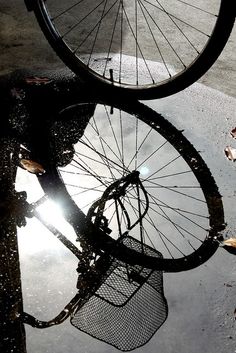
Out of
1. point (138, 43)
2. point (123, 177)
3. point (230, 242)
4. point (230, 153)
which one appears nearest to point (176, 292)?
point (230, 242)

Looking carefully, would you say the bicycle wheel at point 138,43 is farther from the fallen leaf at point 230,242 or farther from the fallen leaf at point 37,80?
the fallen leaf at point 230,242

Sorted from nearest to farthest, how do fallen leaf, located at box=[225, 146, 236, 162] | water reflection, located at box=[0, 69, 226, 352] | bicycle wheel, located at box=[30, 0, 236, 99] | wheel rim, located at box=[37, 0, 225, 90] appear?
water reflection, located at box=[0, 69, 226, 352] → fallen leaf, located at box=[225, 146, 236, 162] → bicycle wheel, located at box=[30, 0, 236, 99] → wheel rim, located at box=[37, 0, 225, 90]

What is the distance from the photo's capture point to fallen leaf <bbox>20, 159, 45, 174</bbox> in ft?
9.95

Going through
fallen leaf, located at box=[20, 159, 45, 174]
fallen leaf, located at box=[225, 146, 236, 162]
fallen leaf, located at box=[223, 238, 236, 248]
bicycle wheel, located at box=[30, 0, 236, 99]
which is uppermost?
bicycle wheel, located at box=[30, 0, 236, 99]

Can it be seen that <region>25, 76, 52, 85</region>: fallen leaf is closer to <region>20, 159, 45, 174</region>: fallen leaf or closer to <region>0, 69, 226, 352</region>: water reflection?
<region>0, 69, 226, 352</region>: water reflection

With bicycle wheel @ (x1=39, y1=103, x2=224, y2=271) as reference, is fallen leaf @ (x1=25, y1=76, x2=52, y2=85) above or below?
above

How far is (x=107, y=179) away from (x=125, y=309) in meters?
1.06

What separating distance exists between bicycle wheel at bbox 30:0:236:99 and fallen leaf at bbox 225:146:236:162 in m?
0.65

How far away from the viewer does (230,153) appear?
3180 millimetres

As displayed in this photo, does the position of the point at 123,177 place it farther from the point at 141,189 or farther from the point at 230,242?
the point at 230,242

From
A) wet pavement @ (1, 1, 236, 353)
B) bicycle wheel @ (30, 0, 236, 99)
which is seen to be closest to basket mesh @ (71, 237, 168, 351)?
wet pavement @ (1, 1, 236, 353)

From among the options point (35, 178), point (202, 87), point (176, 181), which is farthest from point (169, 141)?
point (35, 178)

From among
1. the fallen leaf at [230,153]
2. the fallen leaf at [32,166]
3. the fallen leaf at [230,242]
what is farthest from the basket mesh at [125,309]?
the fallen leaf at [230,153]

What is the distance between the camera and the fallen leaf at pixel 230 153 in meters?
3.14
